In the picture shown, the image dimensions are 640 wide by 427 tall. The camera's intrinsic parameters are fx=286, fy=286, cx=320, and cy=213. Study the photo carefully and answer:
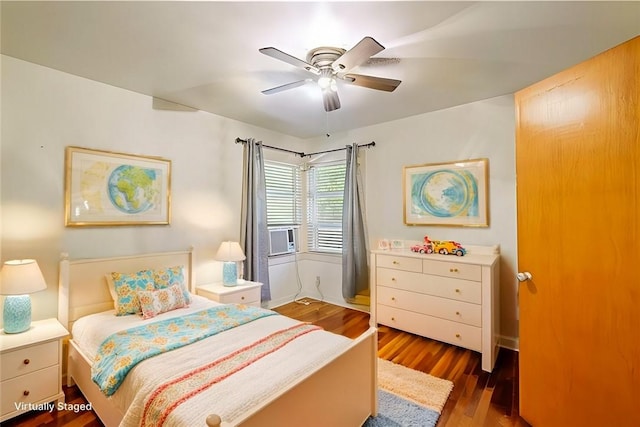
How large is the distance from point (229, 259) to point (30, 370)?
1.66 meters

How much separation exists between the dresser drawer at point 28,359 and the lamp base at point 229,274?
4.74ft

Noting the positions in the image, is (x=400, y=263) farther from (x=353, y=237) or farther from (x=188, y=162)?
(x=188, y=162)

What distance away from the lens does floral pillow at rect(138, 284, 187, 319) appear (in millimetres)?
2315

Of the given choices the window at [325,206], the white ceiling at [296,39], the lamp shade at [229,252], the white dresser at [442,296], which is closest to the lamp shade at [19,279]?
the lamp shade at [229,252]

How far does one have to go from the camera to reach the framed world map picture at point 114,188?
96.9 inches

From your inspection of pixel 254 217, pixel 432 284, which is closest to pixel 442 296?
pixel 432 284

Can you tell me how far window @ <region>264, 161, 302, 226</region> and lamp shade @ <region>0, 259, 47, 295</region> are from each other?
254 centimetres

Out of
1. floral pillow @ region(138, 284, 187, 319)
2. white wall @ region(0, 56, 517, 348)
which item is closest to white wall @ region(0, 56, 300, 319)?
white wall @ region(0, 56, 517, 348)

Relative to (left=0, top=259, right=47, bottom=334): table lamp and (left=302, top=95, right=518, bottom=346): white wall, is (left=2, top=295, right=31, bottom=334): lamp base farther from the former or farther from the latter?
(left=302, top=95, right=518, bottom=346): white wall

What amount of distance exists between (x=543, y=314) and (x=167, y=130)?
3.59 metres

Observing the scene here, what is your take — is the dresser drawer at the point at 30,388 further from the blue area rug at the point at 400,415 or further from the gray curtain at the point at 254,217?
the blue area rug at the point at 400,415

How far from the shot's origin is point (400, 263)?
10.4 feet

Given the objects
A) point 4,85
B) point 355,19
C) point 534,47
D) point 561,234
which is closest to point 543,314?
point 561,234

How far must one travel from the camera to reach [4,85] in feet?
7.03
